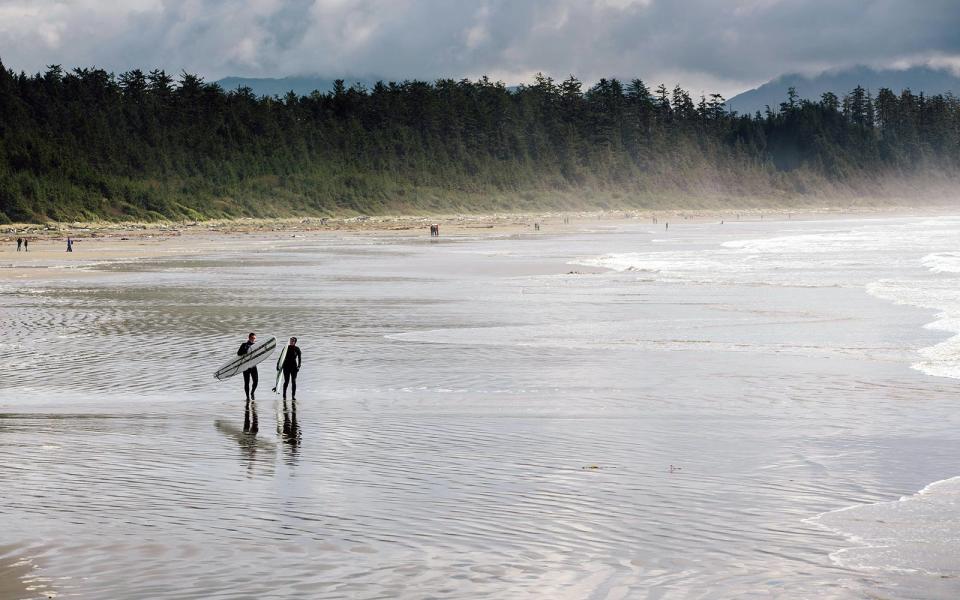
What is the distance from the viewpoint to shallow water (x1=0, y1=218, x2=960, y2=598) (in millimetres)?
9820

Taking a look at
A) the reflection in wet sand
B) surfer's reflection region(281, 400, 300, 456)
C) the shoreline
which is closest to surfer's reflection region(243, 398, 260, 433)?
the reflection in wet sand

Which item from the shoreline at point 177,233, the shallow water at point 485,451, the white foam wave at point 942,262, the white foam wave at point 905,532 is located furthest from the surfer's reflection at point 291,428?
the white foam wave at point 942,262

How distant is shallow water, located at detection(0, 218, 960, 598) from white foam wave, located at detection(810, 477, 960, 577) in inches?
1.8

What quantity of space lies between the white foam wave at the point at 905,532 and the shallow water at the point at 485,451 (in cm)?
5

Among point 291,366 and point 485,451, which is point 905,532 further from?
point 291,366

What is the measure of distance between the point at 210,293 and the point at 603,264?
22704 mm

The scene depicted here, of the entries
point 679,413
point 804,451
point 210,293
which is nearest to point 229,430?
point 679,413

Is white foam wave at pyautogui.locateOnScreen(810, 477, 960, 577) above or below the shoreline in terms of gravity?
below

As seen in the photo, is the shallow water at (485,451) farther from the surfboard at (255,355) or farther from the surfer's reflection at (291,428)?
the surfboard at (255,355)

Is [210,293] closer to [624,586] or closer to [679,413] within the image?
[679,413]

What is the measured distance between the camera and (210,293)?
4259 cm

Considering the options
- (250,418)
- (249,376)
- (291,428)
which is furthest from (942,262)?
(291,428)

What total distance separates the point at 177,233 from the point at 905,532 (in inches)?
4460

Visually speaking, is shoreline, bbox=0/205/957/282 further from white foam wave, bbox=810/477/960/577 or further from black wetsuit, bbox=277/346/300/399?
white foam wave, bbox=810/477/960/577
